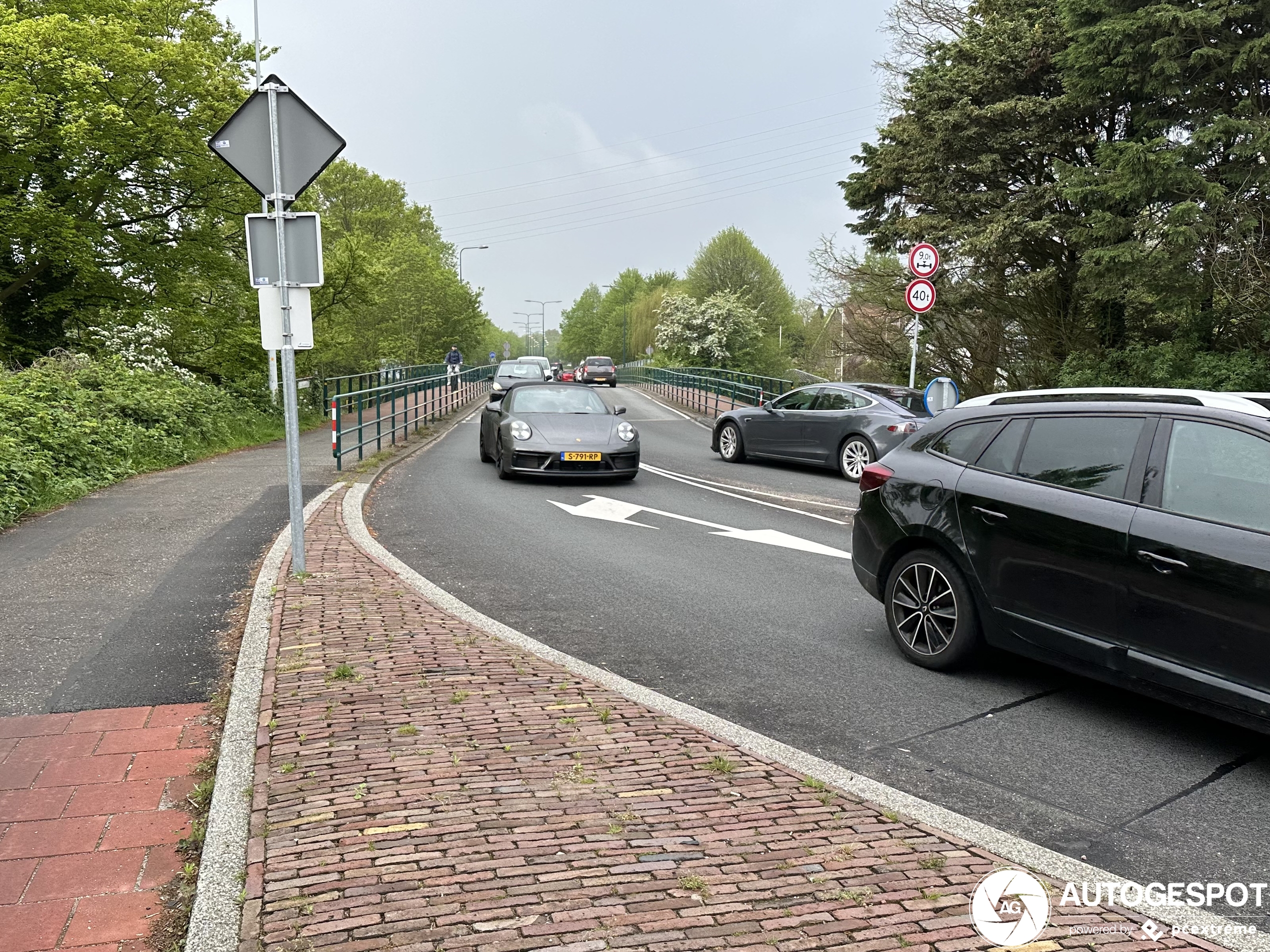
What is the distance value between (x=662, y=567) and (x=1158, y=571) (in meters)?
4.46

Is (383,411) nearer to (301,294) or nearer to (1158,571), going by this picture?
(301,294)

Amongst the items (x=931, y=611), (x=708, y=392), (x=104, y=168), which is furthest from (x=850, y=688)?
(x=708, y=392)

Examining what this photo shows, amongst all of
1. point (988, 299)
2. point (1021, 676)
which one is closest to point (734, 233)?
point (988, 299)

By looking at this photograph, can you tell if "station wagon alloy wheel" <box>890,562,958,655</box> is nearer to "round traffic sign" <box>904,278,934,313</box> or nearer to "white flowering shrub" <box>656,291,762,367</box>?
"round traffic sign" <box>904,278,934,313</box>

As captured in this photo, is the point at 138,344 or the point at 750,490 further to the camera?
the point at 138,344

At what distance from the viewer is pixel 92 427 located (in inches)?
497

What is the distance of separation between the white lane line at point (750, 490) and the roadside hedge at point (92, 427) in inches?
299

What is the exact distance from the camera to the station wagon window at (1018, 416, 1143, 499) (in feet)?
15.1

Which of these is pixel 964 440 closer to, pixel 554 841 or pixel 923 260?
pixel 554 841

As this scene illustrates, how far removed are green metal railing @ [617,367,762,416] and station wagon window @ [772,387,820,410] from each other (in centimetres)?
718

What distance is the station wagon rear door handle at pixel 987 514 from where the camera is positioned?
4969 mm

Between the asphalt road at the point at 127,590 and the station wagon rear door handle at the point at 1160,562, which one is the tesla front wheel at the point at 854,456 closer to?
the asphalt road at the point at 127,590

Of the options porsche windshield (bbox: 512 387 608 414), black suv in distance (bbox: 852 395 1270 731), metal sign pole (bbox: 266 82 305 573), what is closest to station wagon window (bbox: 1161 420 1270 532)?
black suv in distance (bbox: 852 395 1270 731)

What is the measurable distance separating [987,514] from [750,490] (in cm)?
844
